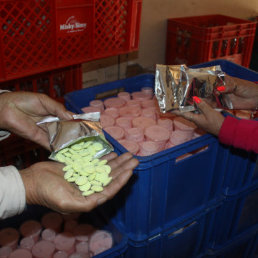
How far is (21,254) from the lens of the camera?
119 cm

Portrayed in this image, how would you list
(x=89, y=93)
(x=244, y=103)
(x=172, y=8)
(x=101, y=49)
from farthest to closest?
(x=172, y=8) → (x=101, y=49) → (x=89, y=93) → (x=244, y=103)

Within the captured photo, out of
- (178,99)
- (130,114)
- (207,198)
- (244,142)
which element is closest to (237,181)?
(207,198)

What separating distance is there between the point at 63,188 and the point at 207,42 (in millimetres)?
1333

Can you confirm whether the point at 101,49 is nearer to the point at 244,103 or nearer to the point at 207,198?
the point at 244,103

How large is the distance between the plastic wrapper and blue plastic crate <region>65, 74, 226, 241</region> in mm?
38

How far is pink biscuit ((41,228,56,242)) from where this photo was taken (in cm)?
128

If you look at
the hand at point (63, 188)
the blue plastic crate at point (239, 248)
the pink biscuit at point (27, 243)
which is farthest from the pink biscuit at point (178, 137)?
the pink biscuit at point (27, 243)

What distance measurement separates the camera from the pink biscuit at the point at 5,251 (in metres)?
1.19

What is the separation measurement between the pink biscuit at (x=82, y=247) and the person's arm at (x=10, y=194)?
0.52 metres

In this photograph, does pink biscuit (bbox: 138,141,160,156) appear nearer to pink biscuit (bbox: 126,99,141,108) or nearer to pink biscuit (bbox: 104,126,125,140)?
pink biscuit (bbox: 104,126,125,140)

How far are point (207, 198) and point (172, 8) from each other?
153 centimetres

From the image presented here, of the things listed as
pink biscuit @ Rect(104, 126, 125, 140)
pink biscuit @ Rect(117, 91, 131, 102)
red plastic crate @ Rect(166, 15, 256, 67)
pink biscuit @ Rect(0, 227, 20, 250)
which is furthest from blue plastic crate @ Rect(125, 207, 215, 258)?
red plastic crate @ Rect(166, 15, 256, 67)

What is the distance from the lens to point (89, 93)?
4.29ft

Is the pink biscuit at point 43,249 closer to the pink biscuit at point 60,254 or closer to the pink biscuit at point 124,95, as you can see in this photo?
the pink biscuit at point 60,254
